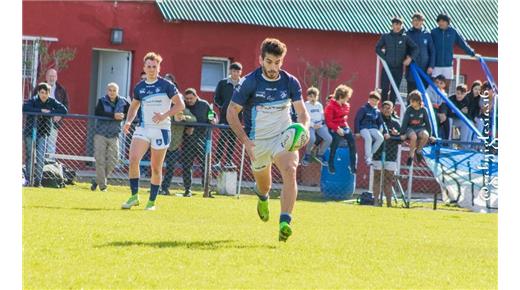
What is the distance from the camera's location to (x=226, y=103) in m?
21.5

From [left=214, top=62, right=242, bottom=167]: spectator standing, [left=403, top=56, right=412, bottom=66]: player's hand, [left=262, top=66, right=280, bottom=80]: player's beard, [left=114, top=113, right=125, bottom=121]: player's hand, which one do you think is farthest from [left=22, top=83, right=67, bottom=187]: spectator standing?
[left=262, top=66, right=280, bottom=80]: player's beard

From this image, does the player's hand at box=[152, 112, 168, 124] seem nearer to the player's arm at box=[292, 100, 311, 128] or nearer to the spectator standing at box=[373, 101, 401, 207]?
the player's arm at box=[292, 100, 311, 128]

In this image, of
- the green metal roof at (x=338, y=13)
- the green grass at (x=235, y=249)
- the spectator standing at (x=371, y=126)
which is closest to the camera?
the green grass at (x=235, y=249)

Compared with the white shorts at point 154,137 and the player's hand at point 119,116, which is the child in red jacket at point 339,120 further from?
the white shorts at point 154,137

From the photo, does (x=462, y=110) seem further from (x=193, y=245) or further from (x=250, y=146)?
(x=193, y=245)

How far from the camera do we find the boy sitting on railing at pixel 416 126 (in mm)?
22016

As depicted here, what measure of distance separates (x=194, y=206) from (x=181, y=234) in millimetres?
4900

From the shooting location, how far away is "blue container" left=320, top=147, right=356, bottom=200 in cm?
2316

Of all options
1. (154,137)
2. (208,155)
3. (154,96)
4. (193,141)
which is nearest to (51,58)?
(193,141)

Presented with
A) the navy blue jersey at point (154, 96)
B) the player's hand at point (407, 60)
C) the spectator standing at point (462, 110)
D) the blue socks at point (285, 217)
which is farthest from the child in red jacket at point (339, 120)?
the blue socks at point (285, 217)

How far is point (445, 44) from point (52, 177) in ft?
26.1

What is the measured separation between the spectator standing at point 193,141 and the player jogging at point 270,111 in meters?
8.35
